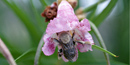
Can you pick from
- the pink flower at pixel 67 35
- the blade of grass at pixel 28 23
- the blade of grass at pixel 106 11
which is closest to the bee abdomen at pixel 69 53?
the pink flower at pixel 67 35

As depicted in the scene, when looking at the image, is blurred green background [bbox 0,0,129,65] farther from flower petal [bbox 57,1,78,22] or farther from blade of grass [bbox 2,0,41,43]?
flower petal [bbox 57,1,78,22]

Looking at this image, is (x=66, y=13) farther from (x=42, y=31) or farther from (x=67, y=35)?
(x=42, y=31)

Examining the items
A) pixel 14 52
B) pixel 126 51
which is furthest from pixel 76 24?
pixel 126 51

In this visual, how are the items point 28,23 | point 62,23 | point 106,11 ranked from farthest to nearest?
point 28,23
point 106,11
point 62,23

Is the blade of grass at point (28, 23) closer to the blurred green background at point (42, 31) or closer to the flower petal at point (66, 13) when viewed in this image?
the blurred green background at point (42, 31)

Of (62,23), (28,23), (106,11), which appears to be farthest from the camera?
(28,23)

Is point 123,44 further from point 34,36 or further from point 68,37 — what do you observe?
point 68,37

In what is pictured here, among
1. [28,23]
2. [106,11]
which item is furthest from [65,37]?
[28,23]
